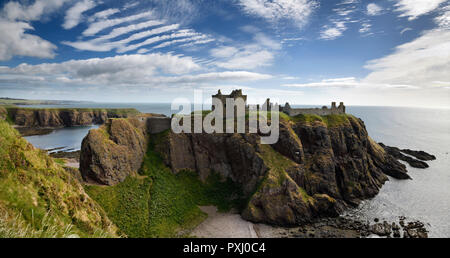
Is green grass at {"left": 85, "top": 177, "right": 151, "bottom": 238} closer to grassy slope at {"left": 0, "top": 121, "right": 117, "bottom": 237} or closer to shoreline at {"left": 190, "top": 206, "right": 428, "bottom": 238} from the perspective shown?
shoreline at {"left": 190, "top": 206, "right": 428, "bottom": 238}

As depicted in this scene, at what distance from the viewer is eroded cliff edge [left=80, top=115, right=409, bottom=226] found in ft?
130

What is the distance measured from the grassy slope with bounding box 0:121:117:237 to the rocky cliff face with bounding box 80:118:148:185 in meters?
27.8

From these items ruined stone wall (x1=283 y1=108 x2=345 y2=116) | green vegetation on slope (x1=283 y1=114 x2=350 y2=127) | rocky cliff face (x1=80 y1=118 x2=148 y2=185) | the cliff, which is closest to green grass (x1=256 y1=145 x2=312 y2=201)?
green vegetation on slope (x1=283 y1=114 x2=350 y2=127)

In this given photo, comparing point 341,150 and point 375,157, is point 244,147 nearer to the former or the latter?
point 341,150

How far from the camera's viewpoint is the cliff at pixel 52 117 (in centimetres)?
13825

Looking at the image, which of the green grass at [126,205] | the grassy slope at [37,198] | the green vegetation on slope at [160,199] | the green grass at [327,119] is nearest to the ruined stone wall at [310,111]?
the green grass at [327,119]

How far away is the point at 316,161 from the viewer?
49.9 m

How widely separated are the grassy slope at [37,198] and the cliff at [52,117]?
13466 cm

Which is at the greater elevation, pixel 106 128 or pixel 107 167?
pixel 106 128

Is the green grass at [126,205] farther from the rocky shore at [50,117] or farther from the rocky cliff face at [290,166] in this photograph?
the rocky shore at [50,117]

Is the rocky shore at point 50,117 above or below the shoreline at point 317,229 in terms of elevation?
above

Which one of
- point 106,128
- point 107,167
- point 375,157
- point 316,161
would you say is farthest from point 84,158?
point 375,157

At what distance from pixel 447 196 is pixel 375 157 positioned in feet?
61.5

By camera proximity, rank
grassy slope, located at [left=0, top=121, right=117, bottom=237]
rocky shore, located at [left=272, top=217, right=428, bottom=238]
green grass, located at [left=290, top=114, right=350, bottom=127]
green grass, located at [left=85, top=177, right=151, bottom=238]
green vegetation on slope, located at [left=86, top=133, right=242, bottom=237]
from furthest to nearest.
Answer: green grass, located at [left=290, top=114, right=350, bottom=127] → rocky shore, located at [left=272, top=217, right=428, bottom=238] → green vegetation on slope, located at [left=86, top=133, right=242, bottom=237] → green grass, located at [left=85, top=177, right=151, bottom=238] → grassy slope, located at [left=0, top=121, right=117, bottom=237]
